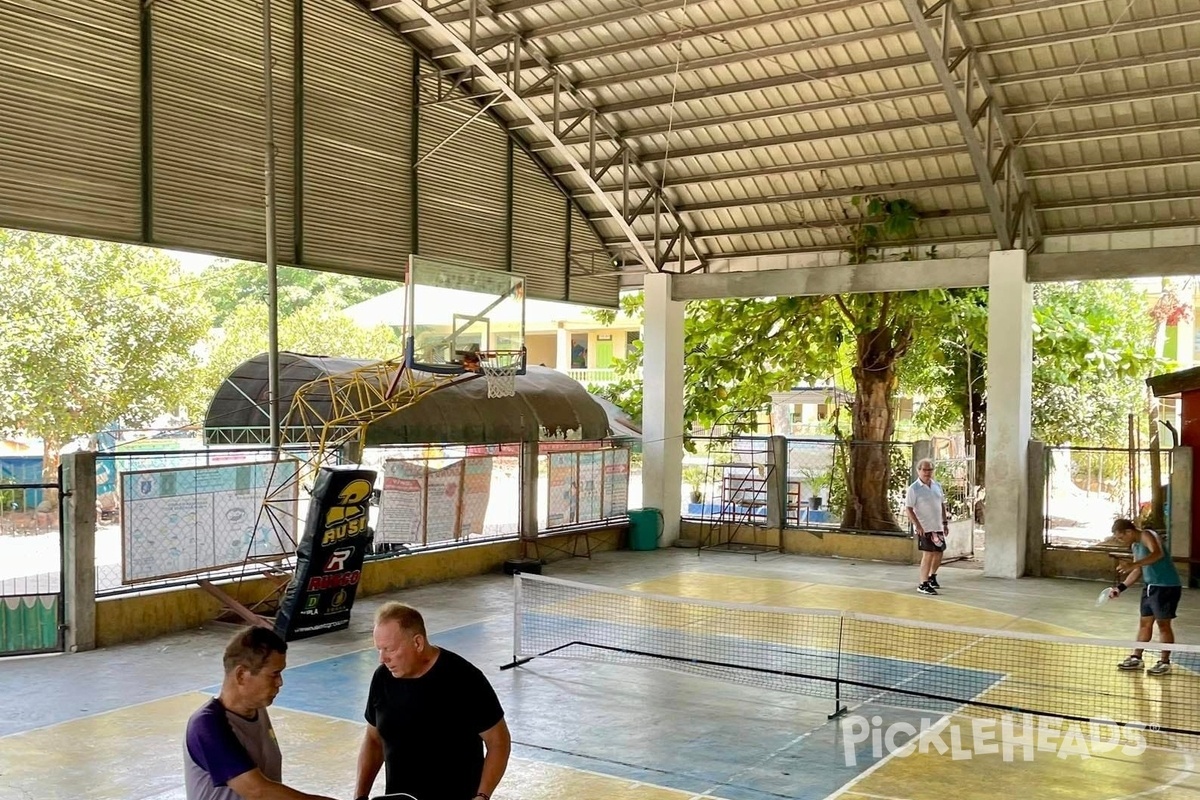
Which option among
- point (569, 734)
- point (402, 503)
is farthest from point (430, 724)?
point (402, 503)

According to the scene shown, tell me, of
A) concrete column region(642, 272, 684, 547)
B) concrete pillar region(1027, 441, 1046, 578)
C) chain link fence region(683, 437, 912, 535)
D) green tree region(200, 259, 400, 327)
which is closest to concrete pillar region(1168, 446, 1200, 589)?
concrete pillar region(1027, 441, 1046, 578)

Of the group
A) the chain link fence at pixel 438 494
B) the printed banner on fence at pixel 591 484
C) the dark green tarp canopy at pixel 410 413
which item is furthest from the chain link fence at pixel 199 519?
the printed banner on fence at pixel 591 484

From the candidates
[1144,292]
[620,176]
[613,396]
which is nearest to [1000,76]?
[620,176]

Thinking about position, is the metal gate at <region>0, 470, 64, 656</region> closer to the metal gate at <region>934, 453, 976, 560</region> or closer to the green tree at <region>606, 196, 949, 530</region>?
the metal gate at <region>934, 453, 976, 560</region>

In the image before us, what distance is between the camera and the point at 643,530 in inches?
896

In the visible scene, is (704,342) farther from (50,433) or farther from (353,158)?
(50,433)

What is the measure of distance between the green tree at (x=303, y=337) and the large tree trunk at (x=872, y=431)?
18382 mm

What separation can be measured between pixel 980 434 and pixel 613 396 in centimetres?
1028

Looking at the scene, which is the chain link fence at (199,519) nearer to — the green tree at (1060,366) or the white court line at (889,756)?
the white court line at (889,756)

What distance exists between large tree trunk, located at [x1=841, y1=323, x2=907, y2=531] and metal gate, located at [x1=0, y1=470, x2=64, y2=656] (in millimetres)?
17262

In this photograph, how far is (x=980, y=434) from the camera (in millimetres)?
30188

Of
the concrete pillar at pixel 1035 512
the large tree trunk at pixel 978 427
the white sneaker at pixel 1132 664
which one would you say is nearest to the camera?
the white sneaker at pixel 1132 664

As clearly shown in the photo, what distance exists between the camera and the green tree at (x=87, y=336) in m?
28.6

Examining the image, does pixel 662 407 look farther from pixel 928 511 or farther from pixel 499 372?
pixel 928 511
